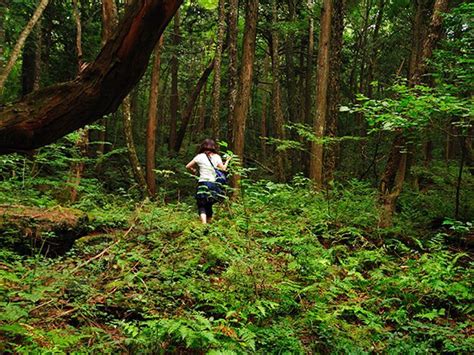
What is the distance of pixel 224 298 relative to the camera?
483 cm

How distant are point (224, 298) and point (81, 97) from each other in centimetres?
303

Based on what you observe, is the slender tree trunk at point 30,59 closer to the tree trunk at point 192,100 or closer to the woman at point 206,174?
the tree trunk at point 192,100

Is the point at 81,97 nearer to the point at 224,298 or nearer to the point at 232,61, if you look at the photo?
the point at 224,298

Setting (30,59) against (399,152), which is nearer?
(399,152)

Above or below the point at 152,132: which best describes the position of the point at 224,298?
below

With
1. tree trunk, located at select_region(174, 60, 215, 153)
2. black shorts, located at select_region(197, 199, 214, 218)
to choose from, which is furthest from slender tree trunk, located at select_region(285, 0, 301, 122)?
black shorts, located at select_region(197, 199, 214, 218)

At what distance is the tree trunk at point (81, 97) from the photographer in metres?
2.72

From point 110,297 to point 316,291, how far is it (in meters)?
2.76

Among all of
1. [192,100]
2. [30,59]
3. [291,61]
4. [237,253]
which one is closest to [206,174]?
[237,253]

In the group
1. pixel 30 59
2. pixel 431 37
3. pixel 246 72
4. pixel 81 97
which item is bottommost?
pixel 81 97

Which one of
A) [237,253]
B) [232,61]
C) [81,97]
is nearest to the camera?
[81,97]

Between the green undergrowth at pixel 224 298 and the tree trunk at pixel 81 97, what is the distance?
5.82 feet

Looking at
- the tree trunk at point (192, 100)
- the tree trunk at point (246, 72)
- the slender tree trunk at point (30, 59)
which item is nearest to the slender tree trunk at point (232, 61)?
the tree trunk at point (246, 72)

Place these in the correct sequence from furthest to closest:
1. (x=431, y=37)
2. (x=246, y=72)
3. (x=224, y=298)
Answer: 1. (x=246, y=72)
2. (x=431, y=37)
3. (x=224, y=298)
